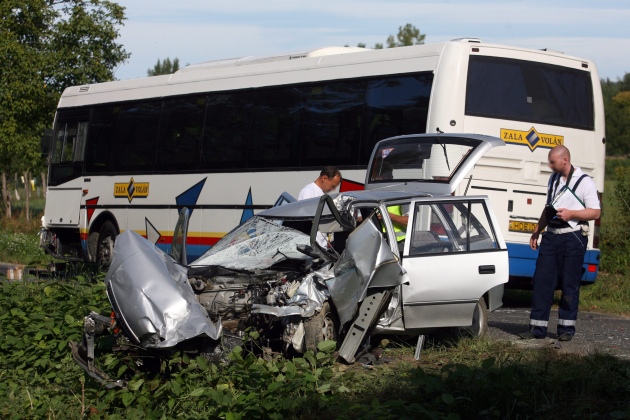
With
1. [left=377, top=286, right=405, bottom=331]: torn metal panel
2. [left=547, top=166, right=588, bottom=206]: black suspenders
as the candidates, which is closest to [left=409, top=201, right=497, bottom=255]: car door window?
[left=377, top=286, right=405, bottom=331]: torn metal panel

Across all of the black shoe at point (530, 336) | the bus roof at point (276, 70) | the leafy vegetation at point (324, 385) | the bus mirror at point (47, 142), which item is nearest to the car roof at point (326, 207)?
the leafy vegetation at point (324, 385)

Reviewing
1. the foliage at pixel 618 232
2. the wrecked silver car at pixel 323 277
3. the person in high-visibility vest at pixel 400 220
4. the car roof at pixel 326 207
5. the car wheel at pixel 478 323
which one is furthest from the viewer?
Answer: the foliage at pixel 618 232

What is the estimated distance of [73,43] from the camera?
28.0m

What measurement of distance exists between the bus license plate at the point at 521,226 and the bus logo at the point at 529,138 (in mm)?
1000

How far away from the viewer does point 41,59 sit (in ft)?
88.4

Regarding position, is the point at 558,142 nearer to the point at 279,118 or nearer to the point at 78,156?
the point at 279,118

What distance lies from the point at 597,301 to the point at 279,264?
25.7ft

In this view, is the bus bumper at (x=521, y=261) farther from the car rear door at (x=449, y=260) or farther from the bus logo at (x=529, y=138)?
the car rear door at (x=449, y=260)

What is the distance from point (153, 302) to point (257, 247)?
1776mm

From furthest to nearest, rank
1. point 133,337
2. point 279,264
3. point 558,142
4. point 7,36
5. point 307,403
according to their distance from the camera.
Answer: point 7,36, point 558,142, point 279,264, point 133,337, point 307,403

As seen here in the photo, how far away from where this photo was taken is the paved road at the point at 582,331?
30.4 ft

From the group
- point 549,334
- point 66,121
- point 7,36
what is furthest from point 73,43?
point 549,334

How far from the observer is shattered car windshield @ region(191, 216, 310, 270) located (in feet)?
29.4

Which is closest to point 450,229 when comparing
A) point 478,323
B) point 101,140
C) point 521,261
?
point 478,323
